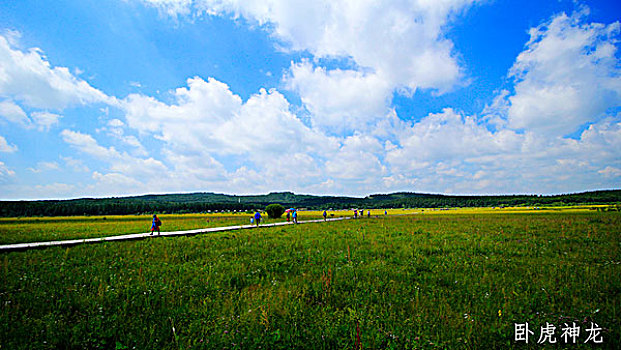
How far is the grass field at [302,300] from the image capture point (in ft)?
17.1

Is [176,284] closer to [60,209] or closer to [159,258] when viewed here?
[159,258]

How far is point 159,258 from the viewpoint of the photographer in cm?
1218

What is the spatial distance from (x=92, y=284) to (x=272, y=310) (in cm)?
629

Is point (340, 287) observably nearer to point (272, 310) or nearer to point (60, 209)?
point (272, 310)

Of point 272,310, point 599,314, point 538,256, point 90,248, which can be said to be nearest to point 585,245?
point 538,256

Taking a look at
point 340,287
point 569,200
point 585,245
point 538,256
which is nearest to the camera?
point 340,287

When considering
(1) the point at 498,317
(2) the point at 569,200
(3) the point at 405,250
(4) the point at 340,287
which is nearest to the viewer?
(1) the point at 498,317

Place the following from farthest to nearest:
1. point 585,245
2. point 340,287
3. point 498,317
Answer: point 585,245 < point 340,287 < point 498,317

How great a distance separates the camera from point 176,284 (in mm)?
8242

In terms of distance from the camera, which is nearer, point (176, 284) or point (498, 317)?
point (498, 317)

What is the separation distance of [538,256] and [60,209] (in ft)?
428

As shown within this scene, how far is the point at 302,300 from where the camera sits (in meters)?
7.00

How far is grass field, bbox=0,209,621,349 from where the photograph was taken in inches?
206

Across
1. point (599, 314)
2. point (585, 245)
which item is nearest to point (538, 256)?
point (585, 245)
